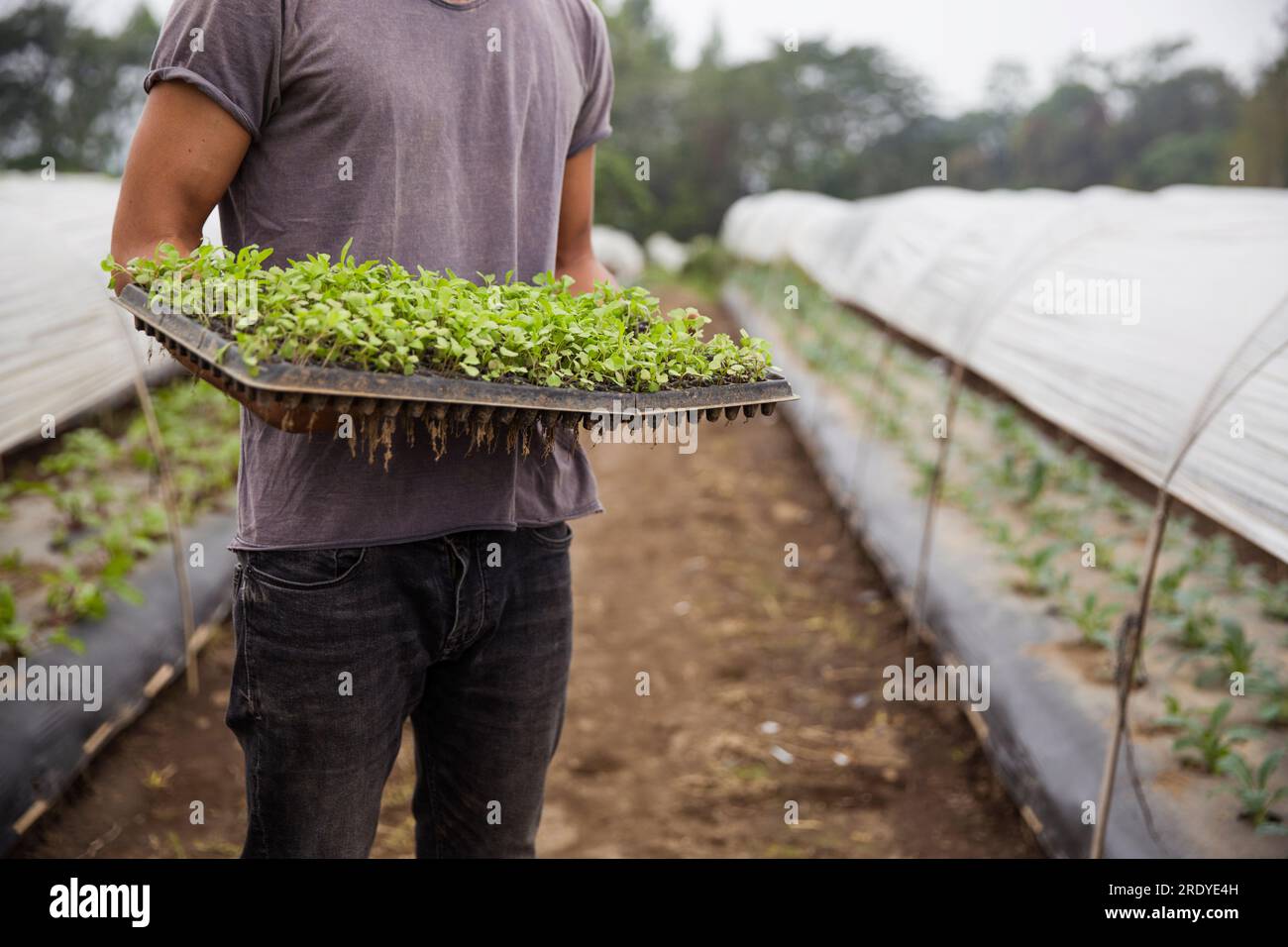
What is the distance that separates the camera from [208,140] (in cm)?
129

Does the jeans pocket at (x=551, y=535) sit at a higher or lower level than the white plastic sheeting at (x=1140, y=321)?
lower

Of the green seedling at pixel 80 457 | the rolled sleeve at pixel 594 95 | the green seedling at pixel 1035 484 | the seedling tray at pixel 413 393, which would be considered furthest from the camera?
the green seedling at pixel 1035 484

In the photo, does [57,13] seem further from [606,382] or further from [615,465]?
[606,382]

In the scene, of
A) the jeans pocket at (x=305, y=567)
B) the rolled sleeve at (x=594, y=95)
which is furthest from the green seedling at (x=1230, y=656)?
the jeans pocket at (x=305, y=567)

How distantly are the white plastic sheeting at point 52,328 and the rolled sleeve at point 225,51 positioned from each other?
2.48 metres

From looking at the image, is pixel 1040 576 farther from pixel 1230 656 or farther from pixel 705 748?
pixel 705 748

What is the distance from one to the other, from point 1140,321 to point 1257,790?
1.64 meters

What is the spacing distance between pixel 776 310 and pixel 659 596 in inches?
356

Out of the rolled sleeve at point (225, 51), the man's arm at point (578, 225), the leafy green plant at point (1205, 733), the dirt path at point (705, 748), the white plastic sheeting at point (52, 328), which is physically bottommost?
the dirt path at point (705, 748)

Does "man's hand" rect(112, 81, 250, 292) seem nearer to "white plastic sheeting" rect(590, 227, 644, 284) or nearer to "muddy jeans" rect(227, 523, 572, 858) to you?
"muddy jeans" rect(227, 523, 572, 858)

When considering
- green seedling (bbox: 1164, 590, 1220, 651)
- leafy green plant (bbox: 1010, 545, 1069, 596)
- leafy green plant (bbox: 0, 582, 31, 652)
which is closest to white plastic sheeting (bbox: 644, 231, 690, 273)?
leafy green plant (bbox: 1010, 545, 1069, 596)

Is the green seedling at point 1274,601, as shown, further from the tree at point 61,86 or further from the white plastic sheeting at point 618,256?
the tree at point 61,86

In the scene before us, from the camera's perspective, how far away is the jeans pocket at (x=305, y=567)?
1381 millimetres
